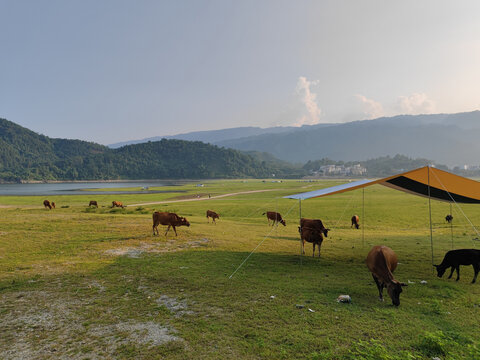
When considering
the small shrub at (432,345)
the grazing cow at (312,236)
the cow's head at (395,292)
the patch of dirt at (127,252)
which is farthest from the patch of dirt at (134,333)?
the grazing cow at (312,236)

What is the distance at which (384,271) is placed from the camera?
23.8ft

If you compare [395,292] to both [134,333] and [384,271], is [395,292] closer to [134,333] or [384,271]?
[384,271]

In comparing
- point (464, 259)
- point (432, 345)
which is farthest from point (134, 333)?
point (464, 259)

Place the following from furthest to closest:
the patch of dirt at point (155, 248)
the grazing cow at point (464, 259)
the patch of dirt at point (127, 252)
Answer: the patch of dirt at point (155, 248) < the patch of dirt at point (127, 252) < the grazing cow at point (464, 259)

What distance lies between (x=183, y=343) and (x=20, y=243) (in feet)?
43.6

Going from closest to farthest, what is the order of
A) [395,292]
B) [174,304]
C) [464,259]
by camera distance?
[395,292] → [174,304] → [464,259]

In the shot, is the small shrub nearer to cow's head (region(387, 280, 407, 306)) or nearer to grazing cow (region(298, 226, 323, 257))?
cow's head (region(387, 280, 407, 306))

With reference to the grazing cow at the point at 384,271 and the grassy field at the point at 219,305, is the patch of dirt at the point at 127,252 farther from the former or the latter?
the grazing cow at the point at 384,271

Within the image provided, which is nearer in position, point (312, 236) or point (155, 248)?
point (312, 236)

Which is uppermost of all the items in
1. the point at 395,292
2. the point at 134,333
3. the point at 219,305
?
the point at 395,292

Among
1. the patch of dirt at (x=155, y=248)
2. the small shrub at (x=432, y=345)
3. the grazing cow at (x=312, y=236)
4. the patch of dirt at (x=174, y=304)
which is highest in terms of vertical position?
the grazing cow at (x=312, y=236)

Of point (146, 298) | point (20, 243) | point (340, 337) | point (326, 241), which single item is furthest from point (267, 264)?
point (20, 243)

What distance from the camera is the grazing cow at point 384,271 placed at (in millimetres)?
6812

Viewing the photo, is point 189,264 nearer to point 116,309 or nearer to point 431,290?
point 116,309
